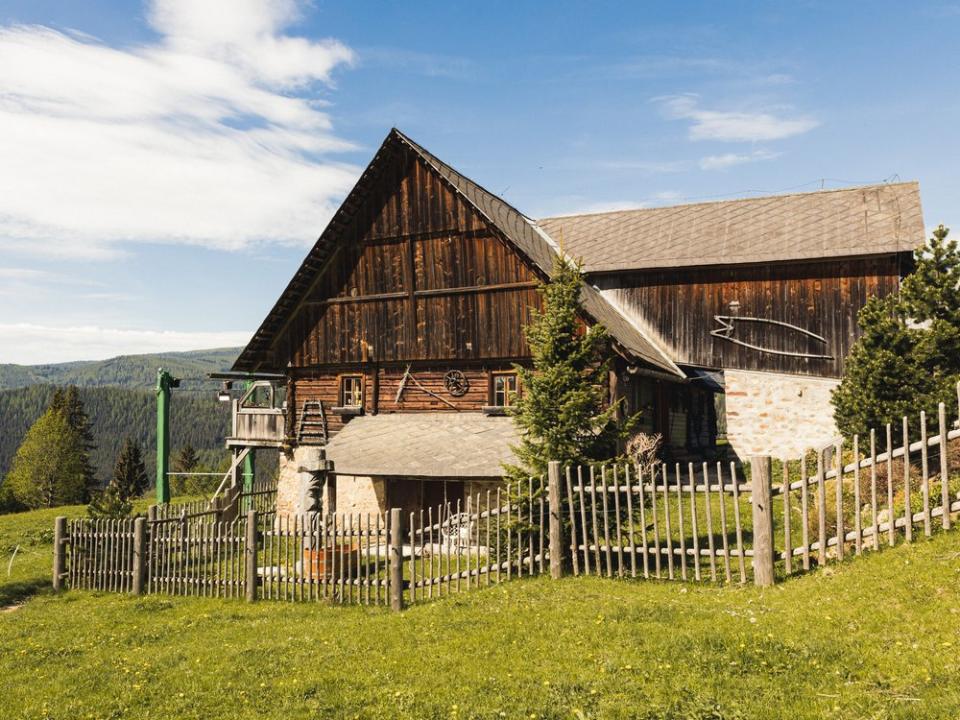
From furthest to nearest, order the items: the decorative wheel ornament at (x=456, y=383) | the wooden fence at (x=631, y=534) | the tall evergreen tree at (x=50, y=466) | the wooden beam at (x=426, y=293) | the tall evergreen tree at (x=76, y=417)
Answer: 1. the tall evergreen tree at (x=76, y=417)
2. the tall evergreen tree at (x=50, y=466)
3. the decorative wheel ornament at (x=456, y=383)
4. the wooden beam at (x=426, y=293)
5. the wooden fence at (x=631, y=534)

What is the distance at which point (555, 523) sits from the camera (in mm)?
12852

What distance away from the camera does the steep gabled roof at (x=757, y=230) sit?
25.2 metres

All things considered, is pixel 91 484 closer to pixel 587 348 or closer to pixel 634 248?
pixel 634 248

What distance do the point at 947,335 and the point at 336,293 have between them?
58.4ft

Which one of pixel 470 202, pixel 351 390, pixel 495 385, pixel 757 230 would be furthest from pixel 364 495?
pixel 757 230

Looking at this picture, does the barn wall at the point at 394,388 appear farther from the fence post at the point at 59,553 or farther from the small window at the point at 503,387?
the fence post at the point at 59,553

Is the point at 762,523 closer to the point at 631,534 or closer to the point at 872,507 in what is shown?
the point at 872,507

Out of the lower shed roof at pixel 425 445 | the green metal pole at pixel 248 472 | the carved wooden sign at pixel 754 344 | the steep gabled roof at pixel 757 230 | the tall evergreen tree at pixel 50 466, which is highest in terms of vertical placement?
the steep gabled roof at pixel 757 230

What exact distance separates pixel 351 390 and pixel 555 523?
1466cm

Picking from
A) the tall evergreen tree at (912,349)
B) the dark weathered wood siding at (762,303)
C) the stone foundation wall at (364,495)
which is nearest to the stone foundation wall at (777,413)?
the dark weathered wood siding at (762,303)

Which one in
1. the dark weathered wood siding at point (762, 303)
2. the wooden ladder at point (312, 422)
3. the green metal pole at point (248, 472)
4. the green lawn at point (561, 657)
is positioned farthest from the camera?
the green metal pole at point (248, 472)

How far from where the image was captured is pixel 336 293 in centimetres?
2602

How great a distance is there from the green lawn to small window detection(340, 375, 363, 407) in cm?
1394

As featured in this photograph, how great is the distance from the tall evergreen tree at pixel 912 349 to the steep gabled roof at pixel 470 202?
20.2 ft
